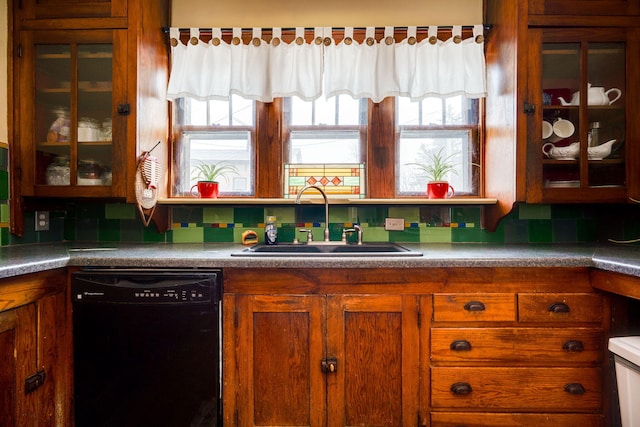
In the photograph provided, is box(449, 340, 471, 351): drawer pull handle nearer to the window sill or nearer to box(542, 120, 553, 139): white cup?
the window sill

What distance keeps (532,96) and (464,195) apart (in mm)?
659

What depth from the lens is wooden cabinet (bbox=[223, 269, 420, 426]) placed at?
1.48 meters

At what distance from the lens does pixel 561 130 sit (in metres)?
1.84

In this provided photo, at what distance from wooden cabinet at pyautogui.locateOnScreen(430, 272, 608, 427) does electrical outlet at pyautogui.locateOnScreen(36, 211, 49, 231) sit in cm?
220

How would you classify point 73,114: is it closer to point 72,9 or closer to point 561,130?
point 72,9

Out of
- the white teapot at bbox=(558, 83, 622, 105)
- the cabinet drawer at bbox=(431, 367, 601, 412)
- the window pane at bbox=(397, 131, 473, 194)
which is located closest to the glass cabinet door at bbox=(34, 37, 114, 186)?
the window pane at bbox=(397, 131, 473, 194)

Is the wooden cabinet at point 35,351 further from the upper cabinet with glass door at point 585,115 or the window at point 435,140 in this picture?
the upper cabinet with glass door at point 585,115

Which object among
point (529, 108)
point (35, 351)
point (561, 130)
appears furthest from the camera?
point (561, 130)

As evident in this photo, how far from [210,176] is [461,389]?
1.76 m

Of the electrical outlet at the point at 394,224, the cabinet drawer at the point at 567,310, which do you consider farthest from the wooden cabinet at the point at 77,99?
the cabinet drawer at the point at 567,310

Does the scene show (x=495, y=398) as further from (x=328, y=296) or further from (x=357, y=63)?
(x=357, y=63)

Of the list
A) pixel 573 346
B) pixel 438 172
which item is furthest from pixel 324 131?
pixel 573 346

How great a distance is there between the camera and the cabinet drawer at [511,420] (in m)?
→ 1.46

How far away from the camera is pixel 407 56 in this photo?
206cm
